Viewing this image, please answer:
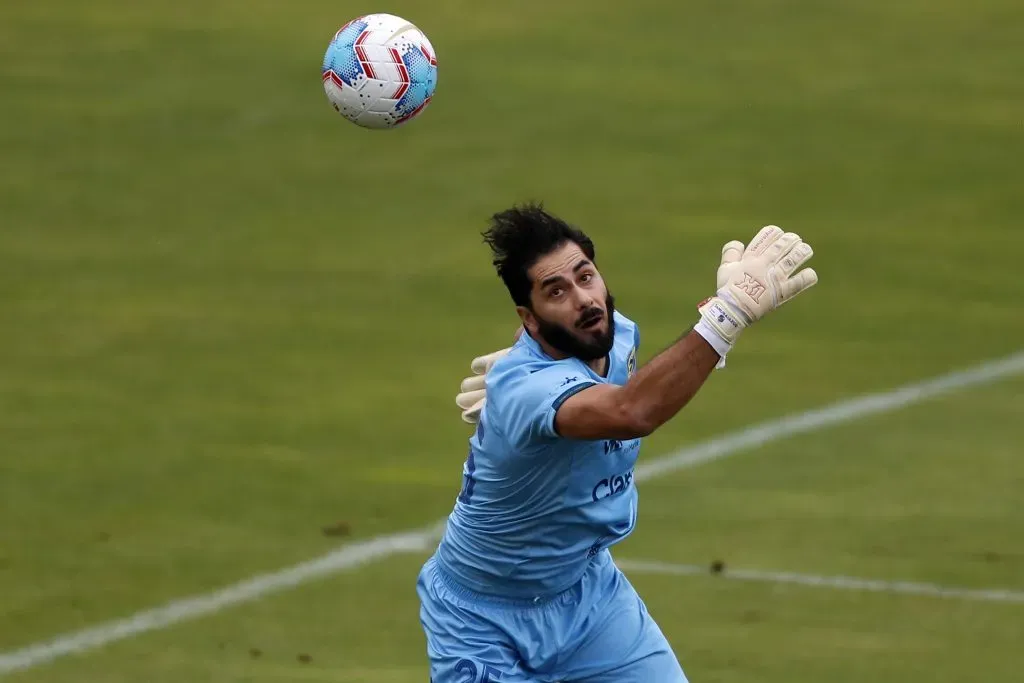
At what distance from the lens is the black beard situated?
6426mm

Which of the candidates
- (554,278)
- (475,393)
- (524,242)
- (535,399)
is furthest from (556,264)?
(475,393)

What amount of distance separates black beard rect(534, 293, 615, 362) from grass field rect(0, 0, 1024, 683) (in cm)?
294

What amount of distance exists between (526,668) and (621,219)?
964 centimetres

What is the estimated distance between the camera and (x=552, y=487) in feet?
21.5

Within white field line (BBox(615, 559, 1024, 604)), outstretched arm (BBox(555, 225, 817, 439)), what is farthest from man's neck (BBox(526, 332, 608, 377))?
white field line (BBox(615, 559, 1024, 604))

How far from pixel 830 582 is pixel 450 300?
5.28m

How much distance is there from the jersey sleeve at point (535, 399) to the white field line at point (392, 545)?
3.85 meters

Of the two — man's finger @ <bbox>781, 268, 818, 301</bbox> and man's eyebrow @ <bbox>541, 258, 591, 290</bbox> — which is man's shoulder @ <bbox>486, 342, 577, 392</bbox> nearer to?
man's eyebrow @ <bbox>541, 258, 591, 290</bbox>

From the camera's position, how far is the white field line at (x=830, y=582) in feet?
31.9

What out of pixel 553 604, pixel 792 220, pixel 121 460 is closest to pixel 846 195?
pixel 792 220

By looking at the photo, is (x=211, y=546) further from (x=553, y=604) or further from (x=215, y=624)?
(x=553, y=604)

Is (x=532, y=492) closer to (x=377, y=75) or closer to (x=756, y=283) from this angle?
(x=756, y=283)

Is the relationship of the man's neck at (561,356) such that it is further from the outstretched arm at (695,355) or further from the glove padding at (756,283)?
the glove padding at (756,283)

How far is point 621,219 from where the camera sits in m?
16.1
